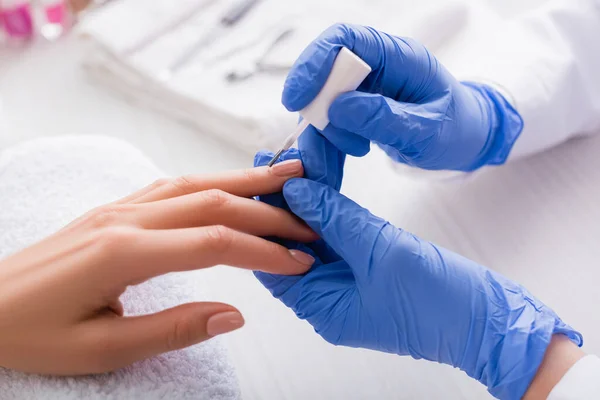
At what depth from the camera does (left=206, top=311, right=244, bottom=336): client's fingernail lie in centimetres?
58

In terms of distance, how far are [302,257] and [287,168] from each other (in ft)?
0.34

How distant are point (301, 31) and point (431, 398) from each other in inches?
28.3

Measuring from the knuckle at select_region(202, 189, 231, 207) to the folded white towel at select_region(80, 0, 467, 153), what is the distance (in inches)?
14.3

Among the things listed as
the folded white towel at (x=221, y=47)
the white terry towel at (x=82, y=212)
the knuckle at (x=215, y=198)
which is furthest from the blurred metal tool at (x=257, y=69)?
the knuckle at (x=215, y=198)

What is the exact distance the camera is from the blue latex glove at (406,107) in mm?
654

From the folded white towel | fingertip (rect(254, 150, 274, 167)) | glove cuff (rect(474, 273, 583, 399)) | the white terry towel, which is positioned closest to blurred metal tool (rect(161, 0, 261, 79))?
the folded white towel

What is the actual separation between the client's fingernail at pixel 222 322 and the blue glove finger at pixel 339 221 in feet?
0.48

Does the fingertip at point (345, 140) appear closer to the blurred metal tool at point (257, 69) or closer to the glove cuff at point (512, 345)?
the glove cuff at point (512, 345)

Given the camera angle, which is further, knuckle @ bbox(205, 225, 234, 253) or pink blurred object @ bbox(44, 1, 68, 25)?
pink blurred object @ bbox(44, 1, 68, 25)

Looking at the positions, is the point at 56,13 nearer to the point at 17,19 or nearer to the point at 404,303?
the point at 17,19

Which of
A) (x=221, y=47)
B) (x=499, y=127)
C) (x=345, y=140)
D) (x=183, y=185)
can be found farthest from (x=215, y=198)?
(x=221, y=47)

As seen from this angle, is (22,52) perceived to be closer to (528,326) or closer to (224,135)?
(224,135)

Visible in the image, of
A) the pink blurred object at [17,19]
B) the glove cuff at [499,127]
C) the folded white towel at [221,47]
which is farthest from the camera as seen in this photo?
the pink blurred object at [17,19]

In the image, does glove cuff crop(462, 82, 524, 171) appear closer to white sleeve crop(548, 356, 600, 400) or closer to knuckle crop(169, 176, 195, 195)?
white sleeve crop(548, 356, 600, 400)
